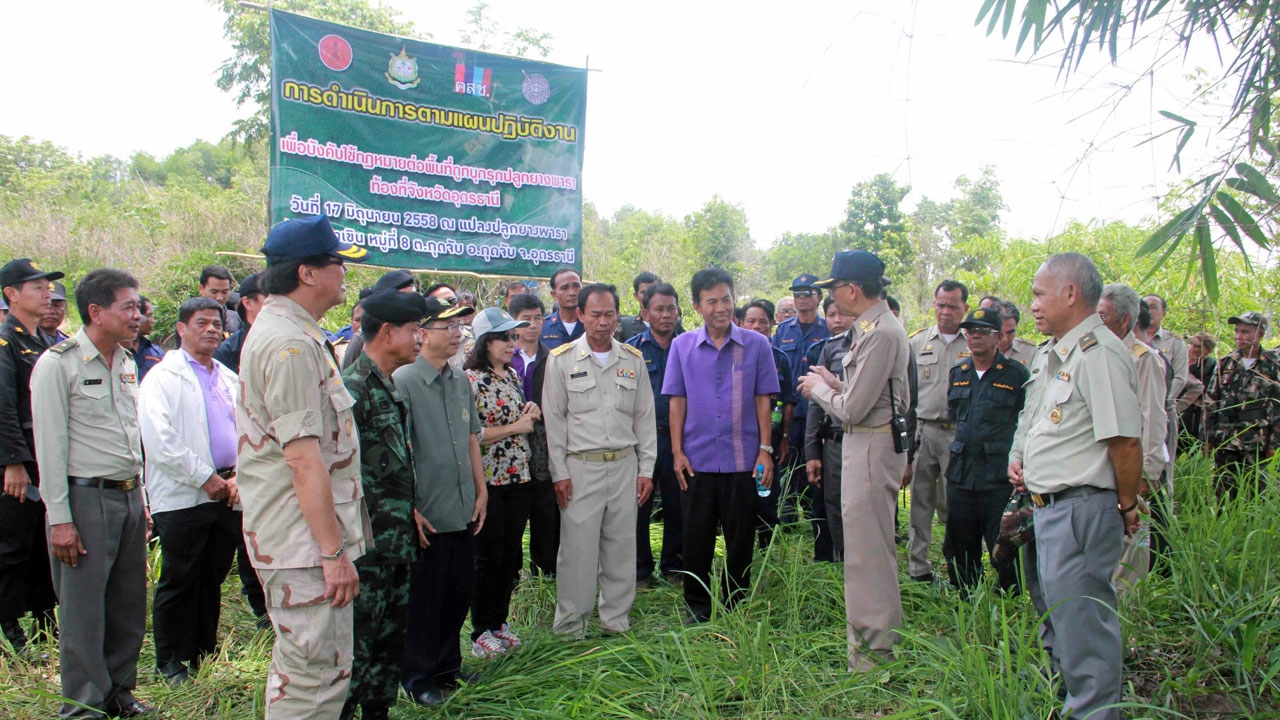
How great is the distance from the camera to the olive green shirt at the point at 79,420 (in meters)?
3.21

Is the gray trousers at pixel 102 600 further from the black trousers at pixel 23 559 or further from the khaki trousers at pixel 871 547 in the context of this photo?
the khaki trousers at pixel 871 547

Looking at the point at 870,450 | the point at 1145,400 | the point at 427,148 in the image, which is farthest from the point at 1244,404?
the point at 427,148

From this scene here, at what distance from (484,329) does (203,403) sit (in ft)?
4.75

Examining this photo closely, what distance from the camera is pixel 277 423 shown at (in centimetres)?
232

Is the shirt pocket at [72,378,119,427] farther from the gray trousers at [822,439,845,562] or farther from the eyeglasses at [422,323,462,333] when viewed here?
the gray trousers at [822,439,845,562]

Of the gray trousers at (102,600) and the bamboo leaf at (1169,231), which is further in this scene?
the gray trousers at (102,600)

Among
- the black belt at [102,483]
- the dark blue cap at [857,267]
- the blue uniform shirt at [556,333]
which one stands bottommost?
the black belt at [102,483]

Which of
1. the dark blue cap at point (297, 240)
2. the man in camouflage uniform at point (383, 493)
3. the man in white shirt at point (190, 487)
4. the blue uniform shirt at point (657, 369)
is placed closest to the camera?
the dark blue cap at point (297, 240)

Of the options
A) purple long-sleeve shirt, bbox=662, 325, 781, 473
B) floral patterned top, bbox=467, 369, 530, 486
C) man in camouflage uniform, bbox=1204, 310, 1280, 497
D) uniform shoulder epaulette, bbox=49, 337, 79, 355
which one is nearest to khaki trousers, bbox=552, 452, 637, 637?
floral patterned top, bbox=467, 369, 530, 486

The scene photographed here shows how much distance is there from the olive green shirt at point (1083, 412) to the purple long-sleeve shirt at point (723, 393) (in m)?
1.68

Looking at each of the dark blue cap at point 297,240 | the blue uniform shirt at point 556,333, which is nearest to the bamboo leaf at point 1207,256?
the dark blue cap at point 297,240

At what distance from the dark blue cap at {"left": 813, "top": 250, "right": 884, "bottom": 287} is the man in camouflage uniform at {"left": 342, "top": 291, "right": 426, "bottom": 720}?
1888 mm

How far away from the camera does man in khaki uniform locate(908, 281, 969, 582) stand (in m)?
5.08

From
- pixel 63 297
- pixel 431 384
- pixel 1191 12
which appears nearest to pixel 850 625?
pixel 431 384
